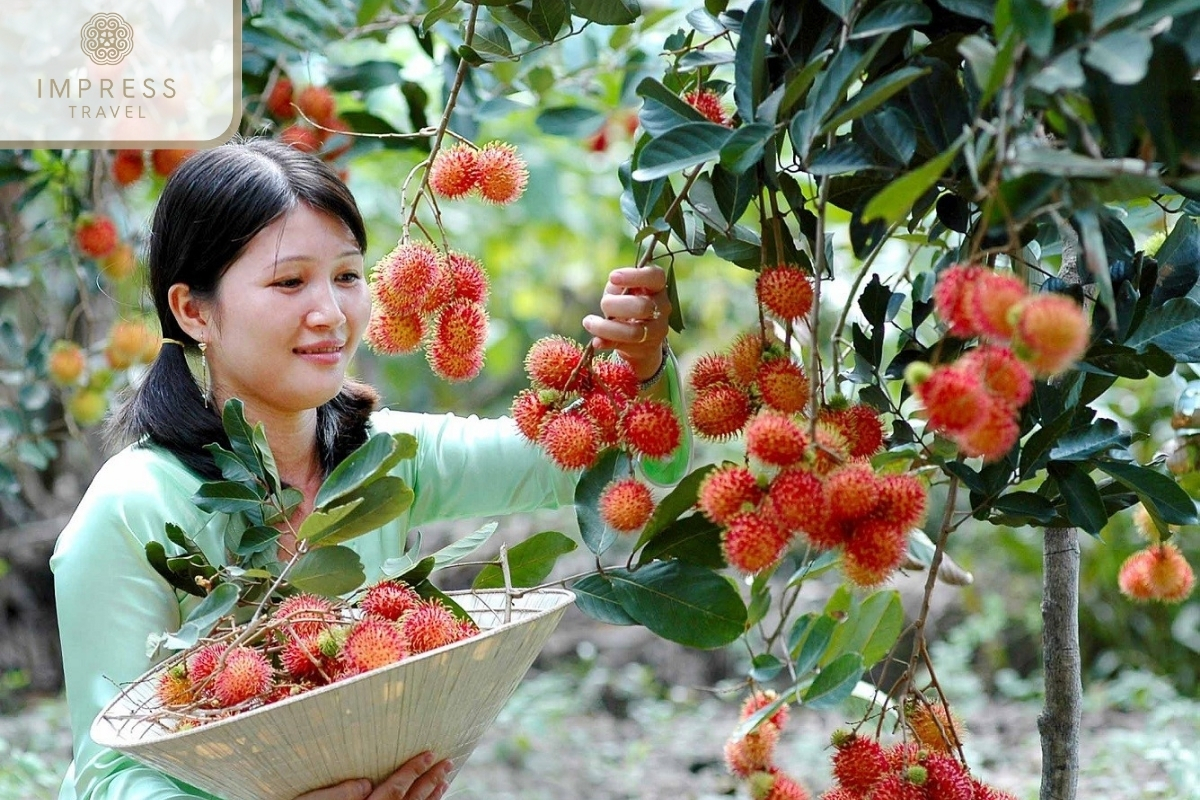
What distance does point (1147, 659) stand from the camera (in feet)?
8.96

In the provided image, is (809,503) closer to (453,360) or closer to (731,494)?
(731,494)

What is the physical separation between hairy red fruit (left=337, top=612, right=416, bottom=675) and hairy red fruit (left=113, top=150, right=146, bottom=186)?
4.19 feet

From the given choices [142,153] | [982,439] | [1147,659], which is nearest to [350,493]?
[982,439]

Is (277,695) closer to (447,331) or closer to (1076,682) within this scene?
(447,331)

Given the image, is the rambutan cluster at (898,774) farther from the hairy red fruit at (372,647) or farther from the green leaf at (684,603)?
the hairy red fruit at (372,647)

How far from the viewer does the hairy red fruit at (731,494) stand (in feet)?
2.54

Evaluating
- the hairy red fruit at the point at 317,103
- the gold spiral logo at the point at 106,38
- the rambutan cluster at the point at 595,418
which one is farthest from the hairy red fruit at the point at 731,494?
the gold spiral logo at the point at 106,38

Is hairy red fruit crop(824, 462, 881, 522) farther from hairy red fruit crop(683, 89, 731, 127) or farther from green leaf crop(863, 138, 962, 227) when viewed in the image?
hairy red fruit crop(683, 89, 731, 127)

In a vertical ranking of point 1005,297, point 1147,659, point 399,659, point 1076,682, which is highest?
point 1005,297

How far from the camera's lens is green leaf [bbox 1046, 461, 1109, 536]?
0.88 metres

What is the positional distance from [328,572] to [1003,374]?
491 mm

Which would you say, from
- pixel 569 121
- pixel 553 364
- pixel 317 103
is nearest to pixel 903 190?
pixel 553 364

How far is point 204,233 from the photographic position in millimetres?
1134

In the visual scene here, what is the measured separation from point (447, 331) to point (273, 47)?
0.86 m
